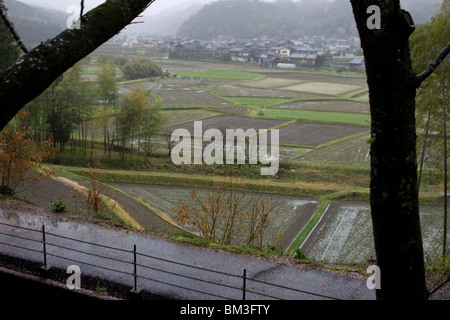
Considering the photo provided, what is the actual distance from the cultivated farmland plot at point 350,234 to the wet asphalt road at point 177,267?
5316 millimetres

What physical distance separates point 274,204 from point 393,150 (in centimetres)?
1307

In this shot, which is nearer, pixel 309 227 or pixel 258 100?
pixel 309 227

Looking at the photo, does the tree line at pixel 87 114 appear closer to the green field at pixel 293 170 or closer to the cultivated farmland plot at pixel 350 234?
the green field at pixel 293 170

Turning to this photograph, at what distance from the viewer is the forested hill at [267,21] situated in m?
132

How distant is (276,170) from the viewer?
64.2 feet

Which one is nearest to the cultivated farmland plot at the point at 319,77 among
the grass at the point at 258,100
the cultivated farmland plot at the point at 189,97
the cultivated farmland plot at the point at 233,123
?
the grass at the point at 258,100

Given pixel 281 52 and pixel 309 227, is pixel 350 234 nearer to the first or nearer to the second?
pixel 309 227

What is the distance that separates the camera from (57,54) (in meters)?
1.84

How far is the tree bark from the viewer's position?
176 centimetres

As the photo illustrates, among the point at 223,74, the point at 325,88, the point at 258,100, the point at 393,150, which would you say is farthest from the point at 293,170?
the point at 223,74

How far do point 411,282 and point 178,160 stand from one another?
19.6 meters

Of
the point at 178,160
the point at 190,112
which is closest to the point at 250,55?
the point at 190,112

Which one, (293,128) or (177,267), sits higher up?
(293,128)
